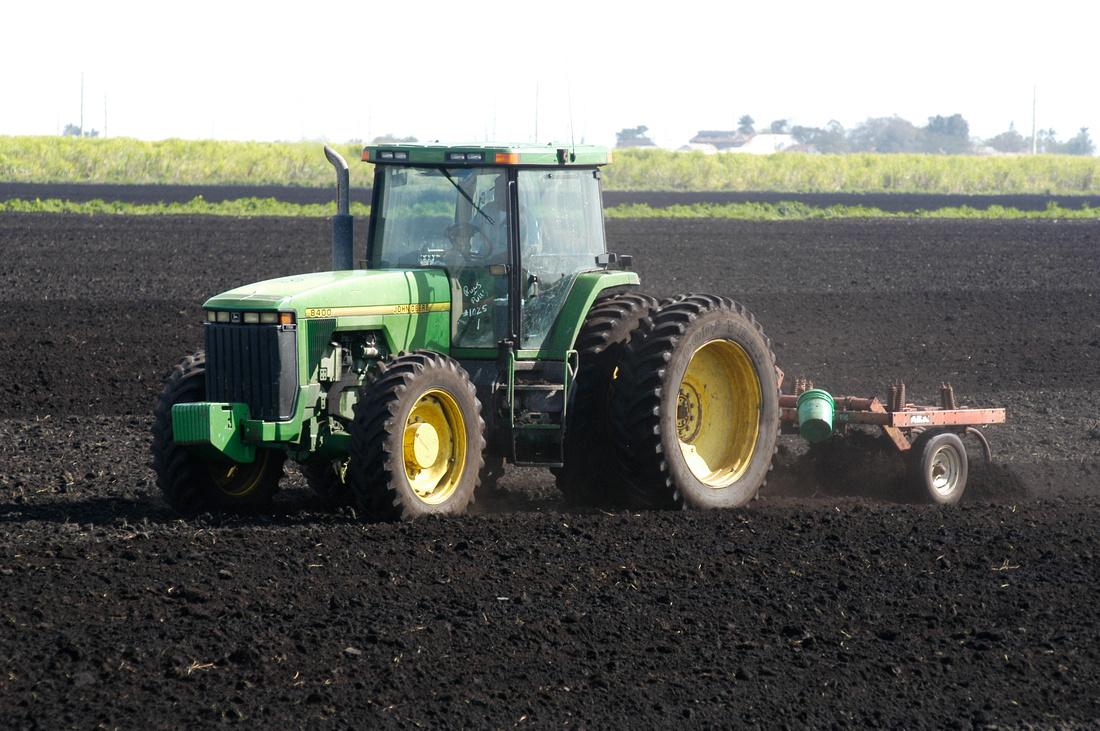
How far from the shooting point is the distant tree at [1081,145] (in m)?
146

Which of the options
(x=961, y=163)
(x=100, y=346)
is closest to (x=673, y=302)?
(x=100, y=346)

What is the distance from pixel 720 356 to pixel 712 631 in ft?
11.3

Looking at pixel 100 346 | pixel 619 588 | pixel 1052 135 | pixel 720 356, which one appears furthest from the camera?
pixel 1052 135

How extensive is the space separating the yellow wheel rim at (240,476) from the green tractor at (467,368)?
10mm

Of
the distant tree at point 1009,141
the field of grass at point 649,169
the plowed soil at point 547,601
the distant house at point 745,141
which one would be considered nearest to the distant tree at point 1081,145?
the distant tree at point 1009,141

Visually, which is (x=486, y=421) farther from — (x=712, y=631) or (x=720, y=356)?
(x=712, y=631)

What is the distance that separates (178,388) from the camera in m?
8.67

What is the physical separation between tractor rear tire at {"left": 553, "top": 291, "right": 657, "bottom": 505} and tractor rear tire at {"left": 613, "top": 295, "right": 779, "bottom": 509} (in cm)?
13

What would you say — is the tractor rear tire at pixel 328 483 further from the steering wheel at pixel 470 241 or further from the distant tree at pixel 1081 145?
the distant tree at pixel 1081 145

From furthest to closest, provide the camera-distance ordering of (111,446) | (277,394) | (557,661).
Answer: (111,446), (277,394), (557,661)

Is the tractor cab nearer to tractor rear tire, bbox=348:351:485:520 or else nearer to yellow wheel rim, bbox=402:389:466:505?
tractor rear tire, bbox=348:351:485:520

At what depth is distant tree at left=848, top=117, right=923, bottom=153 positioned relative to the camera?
142375 millimetres

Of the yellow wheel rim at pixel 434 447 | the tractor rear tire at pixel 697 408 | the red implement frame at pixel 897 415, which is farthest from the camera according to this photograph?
the red implement frame at pixel 897 415

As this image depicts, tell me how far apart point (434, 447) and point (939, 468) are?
3.91 meters
